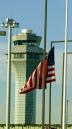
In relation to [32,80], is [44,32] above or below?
above

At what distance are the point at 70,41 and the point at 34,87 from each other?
27.4ft

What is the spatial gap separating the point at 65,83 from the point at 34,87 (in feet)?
15.0

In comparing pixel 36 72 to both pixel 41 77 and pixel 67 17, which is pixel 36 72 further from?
pixel 67 17

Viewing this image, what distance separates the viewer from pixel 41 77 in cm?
4238

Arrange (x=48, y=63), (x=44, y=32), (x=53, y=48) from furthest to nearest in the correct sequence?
1. (x=53, y=48)
2. (x=48, y=63)
3. (x=44, y=32)

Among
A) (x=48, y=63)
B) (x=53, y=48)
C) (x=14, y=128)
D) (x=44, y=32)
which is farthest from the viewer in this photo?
(x=14, y=128)

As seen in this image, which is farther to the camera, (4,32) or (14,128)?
(14,128)

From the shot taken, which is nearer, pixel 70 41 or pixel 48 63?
pixel 48 63

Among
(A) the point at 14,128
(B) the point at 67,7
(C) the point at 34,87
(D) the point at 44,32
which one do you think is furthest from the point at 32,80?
(A) the point at 14,128

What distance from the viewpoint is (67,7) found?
4656cm

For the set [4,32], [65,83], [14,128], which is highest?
[4,32]

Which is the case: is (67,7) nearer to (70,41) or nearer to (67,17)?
(67,17)

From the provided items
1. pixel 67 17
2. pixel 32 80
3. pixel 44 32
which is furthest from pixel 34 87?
→ pixel 67 17

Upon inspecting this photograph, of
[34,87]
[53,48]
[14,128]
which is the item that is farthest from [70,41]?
[14,128]
